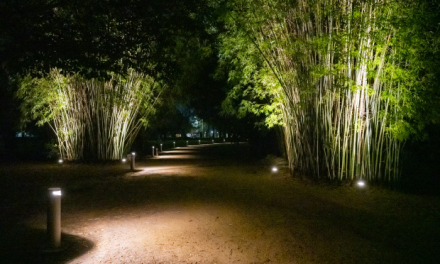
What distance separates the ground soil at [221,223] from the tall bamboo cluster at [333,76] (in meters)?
1.04

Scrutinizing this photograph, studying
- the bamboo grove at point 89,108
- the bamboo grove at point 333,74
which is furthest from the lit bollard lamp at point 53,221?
the bamboo grove at point 89,108

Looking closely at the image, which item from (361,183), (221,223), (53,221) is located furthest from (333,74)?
(53,221)

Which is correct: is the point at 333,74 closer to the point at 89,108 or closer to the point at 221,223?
the point at 221,223

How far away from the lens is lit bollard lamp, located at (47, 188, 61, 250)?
548 cm

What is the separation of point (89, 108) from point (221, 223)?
42.2ft

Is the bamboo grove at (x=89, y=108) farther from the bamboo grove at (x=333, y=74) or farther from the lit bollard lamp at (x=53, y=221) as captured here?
the lit bollard lamp at (x=53, y=221)

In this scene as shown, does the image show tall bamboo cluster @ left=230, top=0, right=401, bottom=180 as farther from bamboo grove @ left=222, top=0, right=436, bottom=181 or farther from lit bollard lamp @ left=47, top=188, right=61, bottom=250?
lit bollard lamp @ left=47, top=188, right=61, bottom=250

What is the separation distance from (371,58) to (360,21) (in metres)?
1.02

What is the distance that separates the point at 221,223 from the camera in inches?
282

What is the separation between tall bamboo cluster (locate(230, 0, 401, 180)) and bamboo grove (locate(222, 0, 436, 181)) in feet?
0.09

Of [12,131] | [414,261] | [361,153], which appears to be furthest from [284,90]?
[12,131]

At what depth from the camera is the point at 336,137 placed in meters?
11.5

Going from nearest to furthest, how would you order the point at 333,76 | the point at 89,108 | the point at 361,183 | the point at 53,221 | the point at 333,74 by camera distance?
1. the point at 53,221
2. the point at 333,74
3. the point at 361,183
4. the point at 333,76
5. the point at 89,108

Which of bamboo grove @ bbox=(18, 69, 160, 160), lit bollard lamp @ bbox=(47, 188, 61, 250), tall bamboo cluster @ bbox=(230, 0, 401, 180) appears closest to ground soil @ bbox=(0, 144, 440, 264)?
lit bollard lamp @ bbox=(47, 188, 61, 250)
